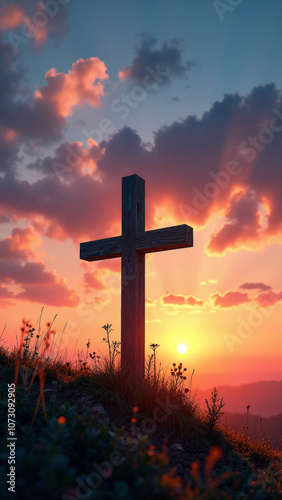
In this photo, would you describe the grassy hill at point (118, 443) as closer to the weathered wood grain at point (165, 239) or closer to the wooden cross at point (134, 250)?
the wooden cross at point (134, 250)

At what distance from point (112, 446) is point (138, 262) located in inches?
157

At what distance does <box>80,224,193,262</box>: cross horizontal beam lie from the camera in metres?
5.70

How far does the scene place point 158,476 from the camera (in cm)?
196

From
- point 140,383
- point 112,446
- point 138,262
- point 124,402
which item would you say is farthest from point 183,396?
point 112,446

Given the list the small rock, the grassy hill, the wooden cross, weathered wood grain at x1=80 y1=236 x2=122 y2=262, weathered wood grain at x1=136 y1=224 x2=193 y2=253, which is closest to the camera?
the grassy hill

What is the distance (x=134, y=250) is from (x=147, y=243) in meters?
0.28

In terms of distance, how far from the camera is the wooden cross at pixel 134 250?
582 cm

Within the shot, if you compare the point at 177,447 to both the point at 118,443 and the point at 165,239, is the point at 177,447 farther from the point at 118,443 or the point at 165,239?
the point at 165,239

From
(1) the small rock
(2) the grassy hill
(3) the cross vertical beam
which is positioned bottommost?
(1) the small rock

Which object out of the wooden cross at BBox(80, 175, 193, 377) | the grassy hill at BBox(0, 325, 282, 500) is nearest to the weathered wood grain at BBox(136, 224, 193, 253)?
the wooden cross at BBox(80, 175, 193, 377)

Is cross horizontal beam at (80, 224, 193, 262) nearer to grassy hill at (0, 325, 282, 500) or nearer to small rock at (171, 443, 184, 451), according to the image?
grassy hill at (0, 325, 282, 500)

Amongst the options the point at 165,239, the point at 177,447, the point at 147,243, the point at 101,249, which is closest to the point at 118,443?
the point at 177,447

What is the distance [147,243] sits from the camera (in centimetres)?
603

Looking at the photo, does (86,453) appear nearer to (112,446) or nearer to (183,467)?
(112,446)
